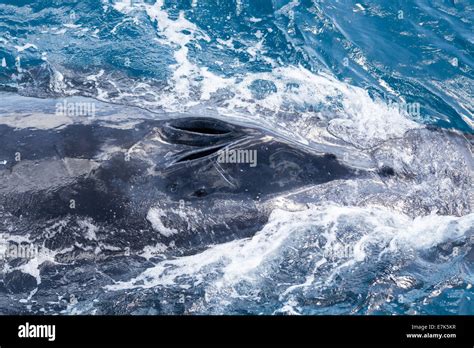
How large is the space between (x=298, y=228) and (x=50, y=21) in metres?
11.0

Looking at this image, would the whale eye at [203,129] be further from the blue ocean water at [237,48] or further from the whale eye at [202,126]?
the blue ocean water at [237,48]

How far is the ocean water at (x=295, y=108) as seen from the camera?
10.6 metres

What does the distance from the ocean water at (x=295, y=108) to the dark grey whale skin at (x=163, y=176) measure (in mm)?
270

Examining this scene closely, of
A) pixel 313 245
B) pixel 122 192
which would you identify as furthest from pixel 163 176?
pixel 313 245

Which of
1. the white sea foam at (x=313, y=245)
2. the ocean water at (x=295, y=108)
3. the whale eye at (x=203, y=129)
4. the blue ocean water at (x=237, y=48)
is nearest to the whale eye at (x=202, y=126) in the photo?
the whale eye at (x=203, y=129)

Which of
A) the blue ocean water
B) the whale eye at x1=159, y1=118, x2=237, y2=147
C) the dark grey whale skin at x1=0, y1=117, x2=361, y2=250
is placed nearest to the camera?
the dark grey whale skin at x1=0, y1=117, x2=361, y2=250

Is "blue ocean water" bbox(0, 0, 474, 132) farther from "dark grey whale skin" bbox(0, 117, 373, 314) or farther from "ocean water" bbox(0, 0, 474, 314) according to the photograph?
"dark grey whale skin" bbox(0, 117, 373, 314)

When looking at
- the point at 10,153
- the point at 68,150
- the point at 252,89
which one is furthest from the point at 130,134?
the point at 252,89

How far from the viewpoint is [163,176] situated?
10.9 m

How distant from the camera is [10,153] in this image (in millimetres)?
10727

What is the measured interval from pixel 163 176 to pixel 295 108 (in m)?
4.85

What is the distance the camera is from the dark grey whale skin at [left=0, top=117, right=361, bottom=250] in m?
10.5

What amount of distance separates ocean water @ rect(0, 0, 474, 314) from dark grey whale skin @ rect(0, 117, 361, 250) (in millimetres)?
270

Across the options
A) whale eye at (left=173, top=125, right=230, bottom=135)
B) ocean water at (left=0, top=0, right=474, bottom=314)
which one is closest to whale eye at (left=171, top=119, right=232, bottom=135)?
whale eye at (left=173, top=125, right=230, bottom=135)
